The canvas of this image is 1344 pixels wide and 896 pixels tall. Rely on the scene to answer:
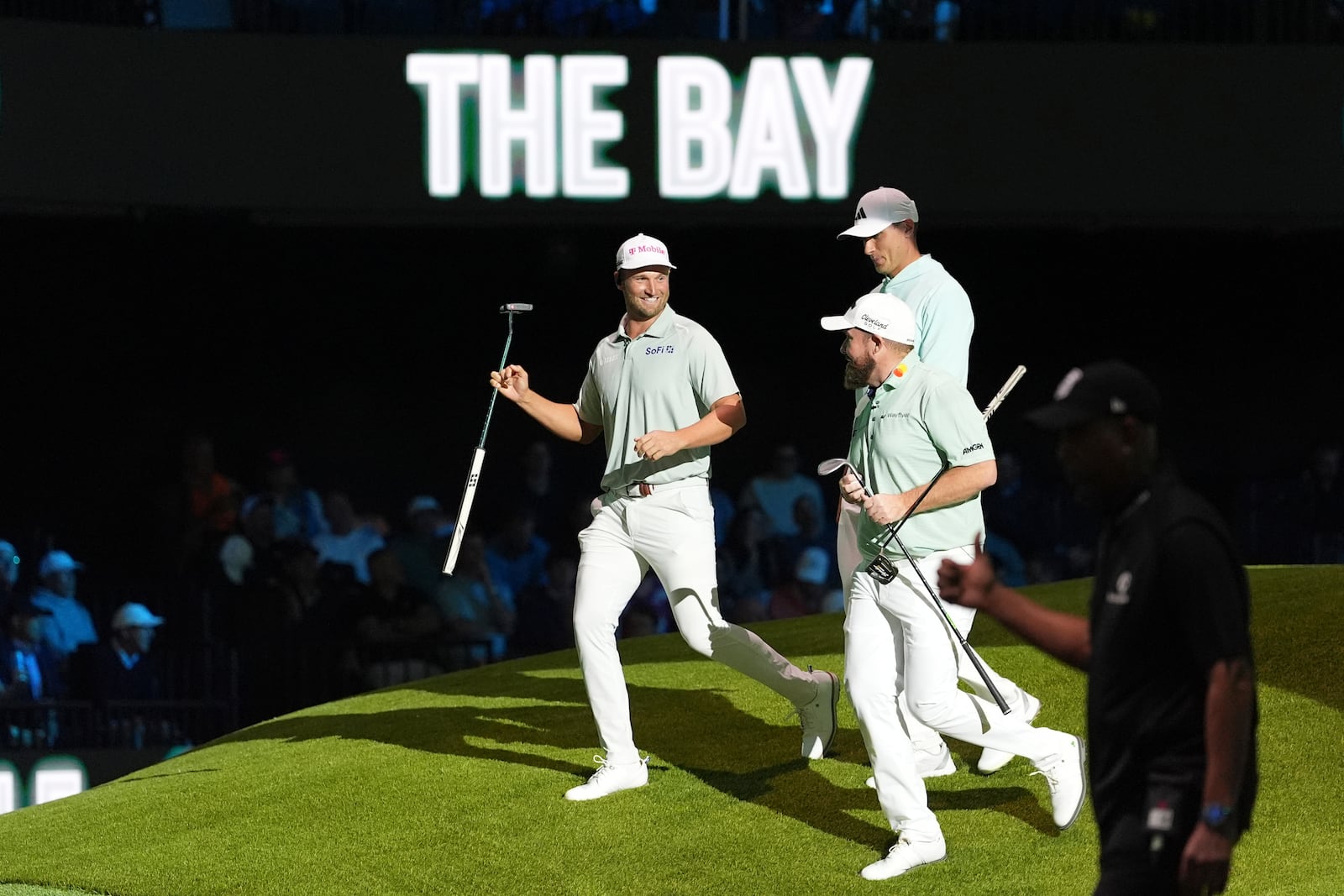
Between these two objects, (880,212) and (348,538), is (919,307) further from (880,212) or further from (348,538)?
(348,538)

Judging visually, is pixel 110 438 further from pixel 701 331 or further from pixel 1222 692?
pixel 1222 692

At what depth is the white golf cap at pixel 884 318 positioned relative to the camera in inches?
221

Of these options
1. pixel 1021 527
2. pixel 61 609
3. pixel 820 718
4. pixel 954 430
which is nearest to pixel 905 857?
pixel 954 430

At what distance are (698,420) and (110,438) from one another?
967cm

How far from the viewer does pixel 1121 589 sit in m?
3.26

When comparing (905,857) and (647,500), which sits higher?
(647,500)

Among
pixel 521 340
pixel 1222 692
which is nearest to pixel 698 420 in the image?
pixel 1222 692

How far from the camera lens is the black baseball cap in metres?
3.29

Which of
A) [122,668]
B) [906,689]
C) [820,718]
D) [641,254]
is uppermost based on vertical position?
[641,254]

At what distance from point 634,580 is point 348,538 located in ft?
20.8

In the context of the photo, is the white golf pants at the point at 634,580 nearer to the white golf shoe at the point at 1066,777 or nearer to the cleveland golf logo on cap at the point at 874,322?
the cleveland golf logo on cap at the point at 874,322

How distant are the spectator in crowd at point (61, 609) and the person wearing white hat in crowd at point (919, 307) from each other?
7.02 metres

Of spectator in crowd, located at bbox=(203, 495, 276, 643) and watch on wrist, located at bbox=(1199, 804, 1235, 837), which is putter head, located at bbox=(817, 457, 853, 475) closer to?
watch on wrist, located at bbox=(1199, 804, 1235, 837)

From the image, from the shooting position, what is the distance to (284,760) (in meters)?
7.99
